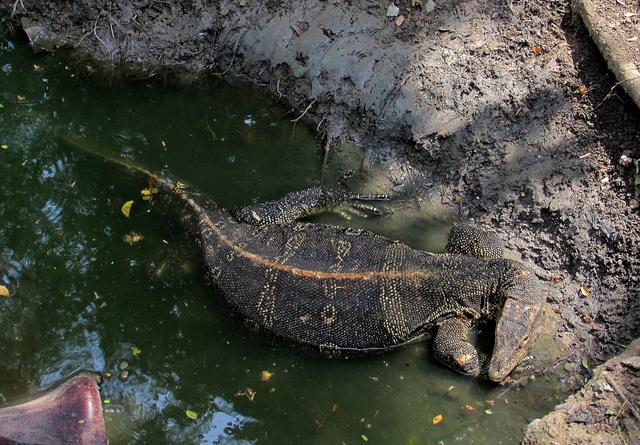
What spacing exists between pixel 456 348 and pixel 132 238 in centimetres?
451

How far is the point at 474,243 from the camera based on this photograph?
25.7 ft

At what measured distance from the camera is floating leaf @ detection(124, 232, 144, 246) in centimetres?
836

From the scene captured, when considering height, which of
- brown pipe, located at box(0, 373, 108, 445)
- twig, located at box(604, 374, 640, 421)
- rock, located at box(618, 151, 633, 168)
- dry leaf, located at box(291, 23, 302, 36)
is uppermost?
dry leaf, located at box(291, 23, 302, 36)

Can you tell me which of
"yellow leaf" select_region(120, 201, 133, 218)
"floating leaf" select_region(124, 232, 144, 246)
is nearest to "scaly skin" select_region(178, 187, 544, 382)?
"floating leaf" select_region(124, 232, 144, 246)

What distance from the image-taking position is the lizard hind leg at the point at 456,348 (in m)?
7.21

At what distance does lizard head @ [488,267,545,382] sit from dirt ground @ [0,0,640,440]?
1.71ft

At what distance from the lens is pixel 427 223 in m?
8.53

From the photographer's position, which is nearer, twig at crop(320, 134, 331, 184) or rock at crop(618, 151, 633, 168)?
rock at crop(618, 151, 633, 168)

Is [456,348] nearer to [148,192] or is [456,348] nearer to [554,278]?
[554,278]

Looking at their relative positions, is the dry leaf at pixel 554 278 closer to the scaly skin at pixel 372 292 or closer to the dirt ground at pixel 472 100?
the dirt ground at pixel 472 100

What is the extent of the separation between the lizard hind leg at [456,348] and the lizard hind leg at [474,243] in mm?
908

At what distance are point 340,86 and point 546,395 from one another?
5.17 meters

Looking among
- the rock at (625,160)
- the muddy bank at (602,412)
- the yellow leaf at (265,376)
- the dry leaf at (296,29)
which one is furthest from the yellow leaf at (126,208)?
the rock at (625,160)

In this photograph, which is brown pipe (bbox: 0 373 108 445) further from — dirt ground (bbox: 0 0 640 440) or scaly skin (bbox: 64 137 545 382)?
dirt ground (bbox: 0 0 640 440)
